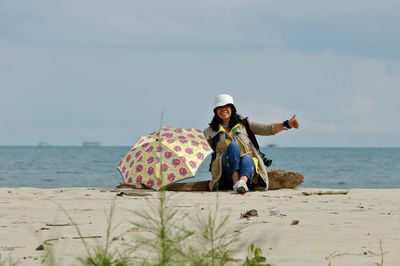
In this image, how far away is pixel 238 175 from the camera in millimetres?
7805

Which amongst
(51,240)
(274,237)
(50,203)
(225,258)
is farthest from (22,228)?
(225,258)

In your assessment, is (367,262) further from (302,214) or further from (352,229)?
(302,214)

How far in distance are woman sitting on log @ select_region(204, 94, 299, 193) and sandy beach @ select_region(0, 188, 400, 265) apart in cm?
46

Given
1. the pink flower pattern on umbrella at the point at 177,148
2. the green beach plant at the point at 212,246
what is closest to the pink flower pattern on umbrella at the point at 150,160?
the pink flower pattern on umbrella at the point at 177,148

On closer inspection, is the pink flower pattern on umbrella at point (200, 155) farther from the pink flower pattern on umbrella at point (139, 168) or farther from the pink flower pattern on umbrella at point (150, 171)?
the pink flower pattern on umbrella at point (139, 168)

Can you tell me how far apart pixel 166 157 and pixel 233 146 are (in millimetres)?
1200

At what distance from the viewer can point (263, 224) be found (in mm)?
4516

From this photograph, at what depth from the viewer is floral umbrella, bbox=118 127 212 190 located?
7.94m

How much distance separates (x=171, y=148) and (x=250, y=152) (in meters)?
1.35

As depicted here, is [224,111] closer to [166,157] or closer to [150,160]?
[166,157]

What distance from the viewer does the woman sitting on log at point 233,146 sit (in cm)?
769

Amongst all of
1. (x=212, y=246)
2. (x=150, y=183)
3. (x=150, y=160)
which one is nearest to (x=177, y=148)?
(x=150, y=160)

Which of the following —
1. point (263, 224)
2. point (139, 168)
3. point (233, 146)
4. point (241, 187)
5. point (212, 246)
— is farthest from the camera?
point (139, 168)

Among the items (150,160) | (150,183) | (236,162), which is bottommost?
(150,183)
